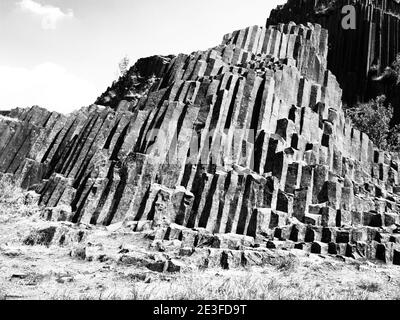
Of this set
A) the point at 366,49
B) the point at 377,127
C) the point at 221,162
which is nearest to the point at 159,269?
the point at 221,162

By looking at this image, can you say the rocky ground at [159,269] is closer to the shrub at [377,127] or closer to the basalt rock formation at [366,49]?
the shrub at [377,127]

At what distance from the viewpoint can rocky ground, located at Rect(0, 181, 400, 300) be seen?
10094mm

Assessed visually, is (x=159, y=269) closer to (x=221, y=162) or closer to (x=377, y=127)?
(x=221, y=162)

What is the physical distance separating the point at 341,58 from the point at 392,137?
18.2m

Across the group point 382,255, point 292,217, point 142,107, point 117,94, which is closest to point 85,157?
point 142,107

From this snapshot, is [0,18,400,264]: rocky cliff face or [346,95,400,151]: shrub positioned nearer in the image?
[0,18,400,264]: rocky cliff face

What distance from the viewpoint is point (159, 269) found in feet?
40.2

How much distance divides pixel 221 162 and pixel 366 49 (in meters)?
43.3

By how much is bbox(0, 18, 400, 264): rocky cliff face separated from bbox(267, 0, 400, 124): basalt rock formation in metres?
27.2

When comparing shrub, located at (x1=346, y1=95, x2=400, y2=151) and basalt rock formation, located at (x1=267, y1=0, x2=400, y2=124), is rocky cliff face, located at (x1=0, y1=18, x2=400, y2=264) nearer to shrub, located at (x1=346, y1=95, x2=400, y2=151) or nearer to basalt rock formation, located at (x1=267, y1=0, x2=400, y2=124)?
shrub, located at (x1=346, y1=95, x2=400, y2=151)

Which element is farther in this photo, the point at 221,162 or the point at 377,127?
the point at 377,127

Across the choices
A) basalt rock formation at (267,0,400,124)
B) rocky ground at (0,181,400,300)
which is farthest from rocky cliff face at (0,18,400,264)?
basalt rock formation at (267,0,400,124)

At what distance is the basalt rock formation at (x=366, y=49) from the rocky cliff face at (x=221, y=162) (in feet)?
89.4

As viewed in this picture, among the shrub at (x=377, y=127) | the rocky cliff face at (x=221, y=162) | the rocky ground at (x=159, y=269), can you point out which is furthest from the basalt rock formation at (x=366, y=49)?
the rocky ground at (x=159, y=269)
